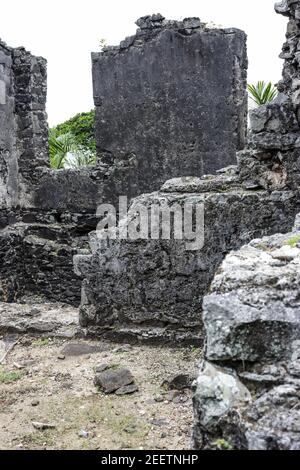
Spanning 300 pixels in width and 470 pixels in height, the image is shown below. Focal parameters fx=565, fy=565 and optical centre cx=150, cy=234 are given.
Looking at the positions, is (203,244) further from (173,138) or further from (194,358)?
(173,138)

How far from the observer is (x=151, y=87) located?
7449mm

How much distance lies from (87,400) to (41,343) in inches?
46.1

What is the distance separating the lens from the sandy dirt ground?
9.05ft

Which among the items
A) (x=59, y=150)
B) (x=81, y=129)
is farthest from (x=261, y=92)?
(x=81, y=129)

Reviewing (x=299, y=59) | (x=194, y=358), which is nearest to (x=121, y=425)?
(x=194, y=358)

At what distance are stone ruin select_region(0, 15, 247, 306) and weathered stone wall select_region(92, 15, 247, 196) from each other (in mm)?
13

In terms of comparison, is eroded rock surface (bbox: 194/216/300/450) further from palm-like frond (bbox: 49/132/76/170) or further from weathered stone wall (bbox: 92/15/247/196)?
palm-like frond (bbox: 49/132/76/170)

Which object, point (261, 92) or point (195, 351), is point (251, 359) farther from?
point (261, 92)

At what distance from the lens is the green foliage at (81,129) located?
791 inches

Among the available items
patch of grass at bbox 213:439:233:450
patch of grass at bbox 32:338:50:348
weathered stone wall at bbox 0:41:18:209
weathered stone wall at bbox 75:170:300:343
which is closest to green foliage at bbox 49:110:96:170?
weathered stone wall at bbox 0:41:18:209

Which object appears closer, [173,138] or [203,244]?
[203,244]

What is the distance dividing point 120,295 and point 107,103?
4.25 metres

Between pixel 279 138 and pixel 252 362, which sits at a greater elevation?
pixel 279 138

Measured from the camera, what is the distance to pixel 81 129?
20.8 metres
